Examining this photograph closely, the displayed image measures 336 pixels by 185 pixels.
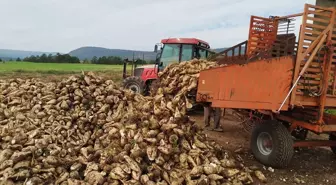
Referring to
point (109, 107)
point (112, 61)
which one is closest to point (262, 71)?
point (109, 107)

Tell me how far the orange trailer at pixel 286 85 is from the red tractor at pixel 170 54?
3751mm

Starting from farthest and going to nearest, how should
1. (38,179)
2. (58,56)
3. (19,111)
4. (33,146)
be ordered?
(58,56)
(19,111)
(33,146)
(38,179)

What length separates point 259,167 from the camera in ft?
17.3

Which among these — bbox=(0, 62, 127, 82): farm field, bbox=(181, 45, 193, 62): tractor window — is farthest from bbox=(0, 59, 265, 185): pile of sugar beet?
bbox=(0, 62, 127, 82): farm field

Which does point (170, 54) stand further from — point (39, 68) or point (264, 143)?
point (39, 68)

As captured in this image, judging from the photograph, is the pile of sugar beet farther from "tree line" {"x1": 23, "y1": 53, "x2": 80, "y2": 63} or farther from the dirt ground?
"tree line" {"x1": 23, "y1": 53, "x2": 80, "y2": 63}

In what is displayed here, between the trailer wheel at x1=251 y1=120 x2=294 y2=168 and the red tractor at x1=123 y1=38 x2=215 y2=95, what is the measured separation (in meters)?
4.09

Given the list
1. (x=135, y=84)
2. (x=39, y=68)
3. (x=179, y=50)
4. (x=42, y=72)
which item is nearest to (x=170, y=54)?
(x=179, y=50)

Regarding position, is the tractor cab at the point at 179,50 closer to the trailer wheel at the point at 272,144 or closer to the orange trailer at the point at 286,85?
the orange trailer at the point at 286,85

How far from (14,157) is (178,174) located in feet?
7.36

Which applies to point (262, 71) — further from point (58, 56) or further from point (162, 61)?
point (58, 56)

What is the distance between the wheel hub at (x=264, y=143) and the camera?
5.30m

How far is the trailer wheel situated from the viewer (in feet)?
16.3

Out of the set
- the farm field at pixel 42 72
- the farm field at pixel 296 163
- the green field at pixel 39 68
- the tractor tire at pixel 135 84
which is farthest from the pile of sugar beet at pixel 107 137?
the green field at pixel 39 68
